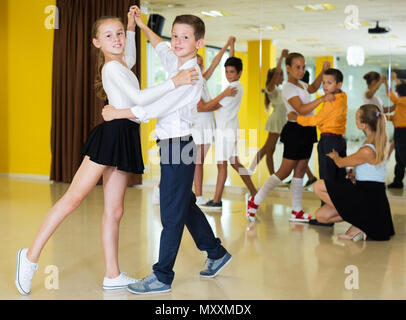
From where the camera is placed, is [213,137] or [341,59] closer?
[213,137]

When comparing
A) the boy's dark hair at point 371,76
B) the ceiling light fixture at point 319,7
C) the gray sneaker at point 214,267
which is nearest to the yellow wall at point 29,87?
the ceiling light fixture at point 319,7

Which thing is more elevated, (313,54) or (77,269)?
(313,54)

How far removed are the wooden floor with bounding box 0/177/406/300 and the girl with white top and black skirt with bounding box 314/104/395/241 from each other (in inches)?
4.8

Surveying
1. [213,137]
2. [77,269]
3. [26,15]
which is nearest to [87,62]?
[26,15]

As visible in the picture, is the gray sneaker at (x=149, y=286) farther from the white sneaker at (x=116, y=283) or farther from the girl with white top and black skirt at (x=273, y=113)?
the girl with white top and black skirt at (x=273, y=113)

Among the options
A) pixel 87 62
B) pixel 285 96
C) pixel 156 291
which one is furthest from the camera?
pixel 87 62

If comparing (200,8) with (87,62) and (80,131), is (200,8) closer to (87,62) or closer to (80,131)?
(87,62)

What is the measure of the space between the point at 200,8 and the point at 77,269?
12.9 feet

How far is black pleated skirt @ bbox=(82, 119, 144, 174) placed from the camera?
2.56 metres

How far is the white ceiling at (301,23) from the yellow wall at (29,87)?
6.02ft

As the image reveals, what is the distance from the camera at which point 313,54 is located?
5.62 m

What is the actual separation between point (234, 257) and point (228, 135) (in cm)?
Answer: 217
